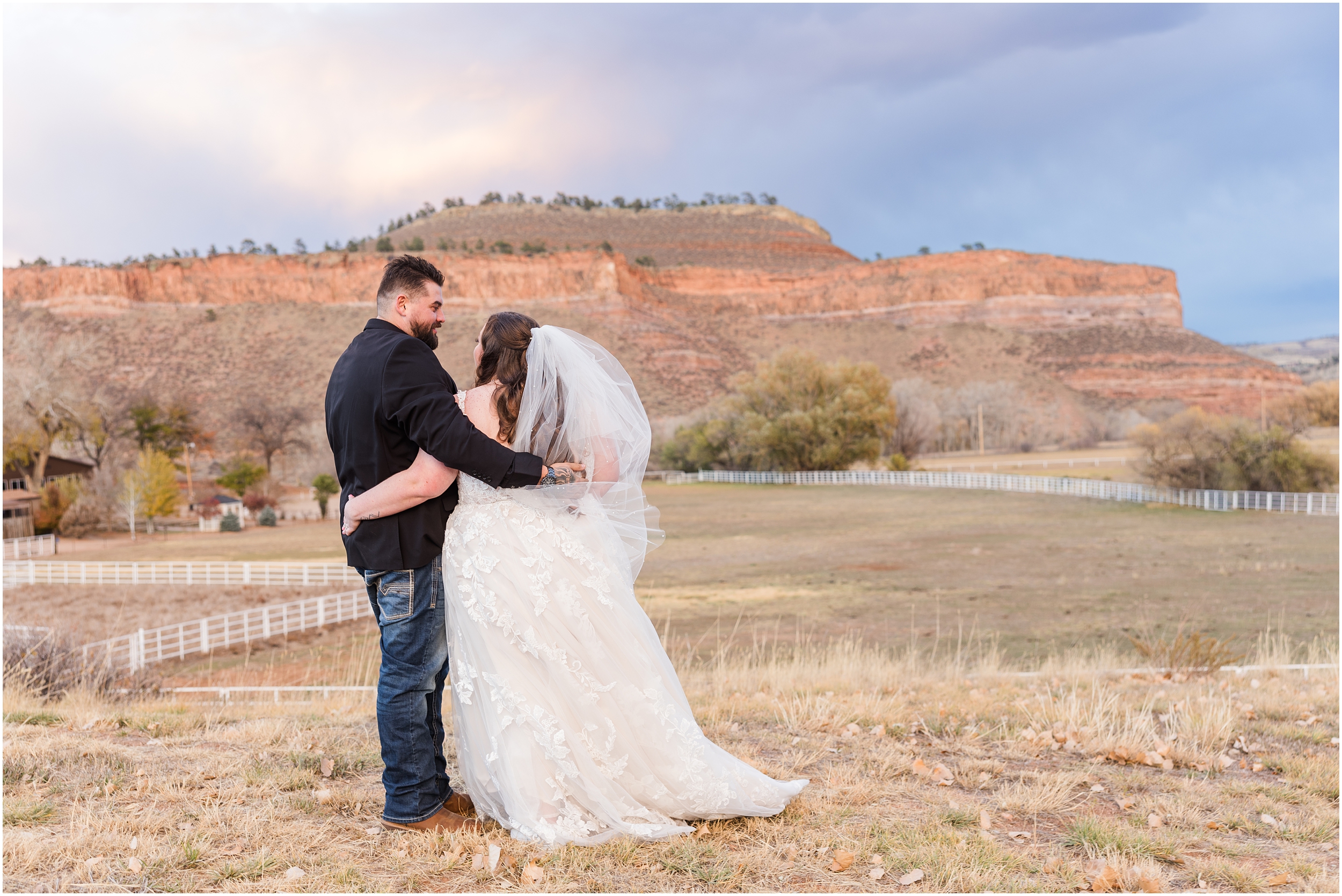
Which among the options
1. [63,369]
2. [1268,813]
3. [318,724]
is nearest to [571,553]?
[318,724]

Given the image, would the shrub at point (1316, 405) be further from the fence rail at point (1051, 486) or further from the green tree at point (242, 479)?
the green tree at point (242, 479)

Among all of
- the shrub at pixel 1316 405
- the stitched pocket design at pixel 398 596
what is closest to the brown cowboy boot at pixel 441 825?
the stitched pocket design at pixel 398 596

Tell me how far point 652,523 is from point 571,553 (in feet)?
1.90

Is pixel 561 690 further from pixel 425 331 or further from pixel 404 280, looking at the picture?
pixel 404 280

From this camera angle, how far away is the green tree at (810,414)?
49.7 meters

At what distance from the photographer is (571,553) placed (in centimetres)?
338

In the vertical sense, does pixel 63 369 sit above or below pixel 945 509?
above

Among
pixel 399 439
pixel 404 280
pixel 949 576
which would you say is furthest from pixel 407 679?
pixel 949 576

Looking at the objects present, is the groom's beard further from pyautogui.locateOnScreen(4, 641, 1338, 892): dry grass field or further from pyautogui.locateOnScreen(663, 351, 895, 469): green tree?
pyautogui.locateOnScreen(663, 351, 895, 469): green tree

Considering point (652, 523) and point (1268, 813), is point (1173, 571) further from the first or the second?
point (652, 523)

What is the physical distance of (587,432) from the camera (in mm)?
3568

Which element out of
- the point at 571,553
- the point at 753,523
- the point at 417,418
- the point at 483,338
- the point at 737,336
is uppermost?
the point at 737,336

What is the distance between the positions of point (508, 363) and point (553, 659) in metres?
1.16

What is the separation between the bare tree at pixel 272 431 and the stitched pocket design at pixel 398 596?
5021 centimetres
